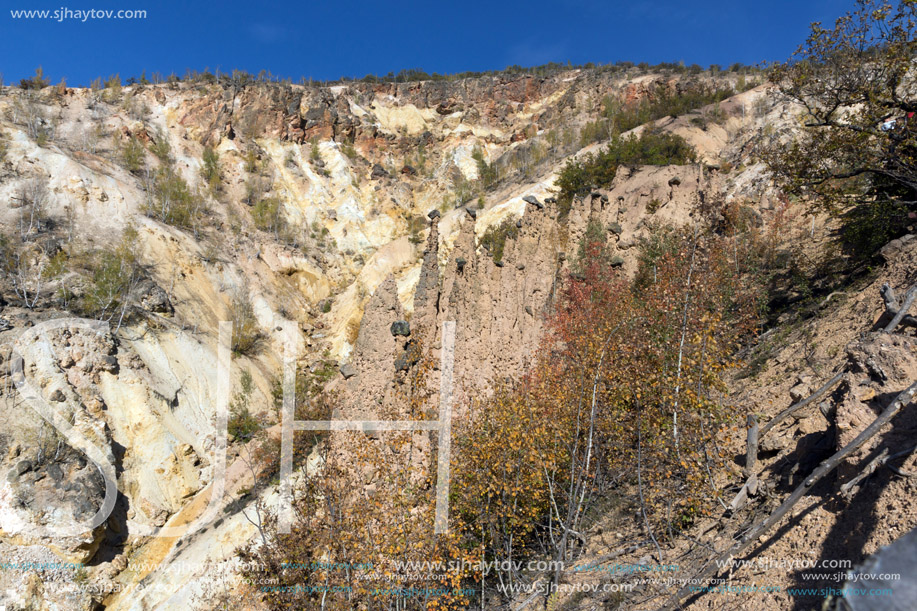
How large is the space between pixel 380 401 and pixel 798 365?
922 cm

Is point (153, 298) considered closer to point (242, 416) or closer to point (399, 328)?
point (242, 416)

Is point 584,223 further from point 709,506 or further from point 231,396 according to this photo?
point 231,396

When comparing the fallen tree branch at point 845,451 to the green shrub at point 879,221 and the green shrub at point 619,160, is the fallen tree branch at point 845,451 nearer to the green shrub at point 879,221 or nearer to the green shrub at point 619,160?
the green shrub at point 879,221

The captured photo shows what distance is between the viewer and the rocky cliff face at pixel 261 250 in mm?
16812

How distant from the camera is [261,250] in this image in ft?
137

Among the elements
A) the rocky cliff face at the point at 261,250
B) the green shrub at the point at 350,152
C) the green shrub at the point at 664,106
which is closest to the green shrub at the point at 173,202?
the rocky cliff face at the point at 261,250

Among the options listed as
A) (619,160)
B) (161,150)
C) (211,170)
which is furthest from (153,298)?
(619,160)

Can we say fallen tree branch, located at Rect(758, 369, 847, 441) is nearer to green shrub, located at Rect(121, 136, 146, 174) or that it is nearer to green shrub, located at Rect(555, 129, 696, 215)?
green shrub, located at Rect(555, 129, 696, 215)

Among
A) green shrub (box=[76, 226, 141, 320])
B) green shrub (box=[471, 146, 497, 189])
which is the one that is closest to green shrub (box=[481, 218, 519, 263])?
green shrub (box=[471, 146, 497, 189])

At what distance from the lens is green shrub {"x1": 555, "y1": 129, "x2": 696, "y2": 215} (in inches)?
1255

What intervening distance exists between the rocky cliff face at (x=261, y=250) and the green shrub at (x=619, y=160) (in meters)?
2.05

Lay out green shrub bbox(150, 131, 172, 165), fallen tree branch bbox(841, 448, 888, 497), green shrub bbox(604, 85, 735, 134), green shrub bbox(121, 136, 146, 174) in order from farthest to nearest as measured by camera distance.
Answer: green shrub bbox(150, 131, 172, 165) → green shrub bbox(604, 85, 735, 134) → green shrub bbox(121, 136, 146, 174) → fallen tree branch bbox(841, 448, 888, 497)

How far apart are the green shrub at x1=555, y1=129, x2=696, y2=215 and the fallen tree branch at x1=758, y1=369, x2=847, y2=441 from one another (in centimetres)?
2294

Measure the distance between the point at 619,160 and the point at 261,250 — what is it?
28.6 m
